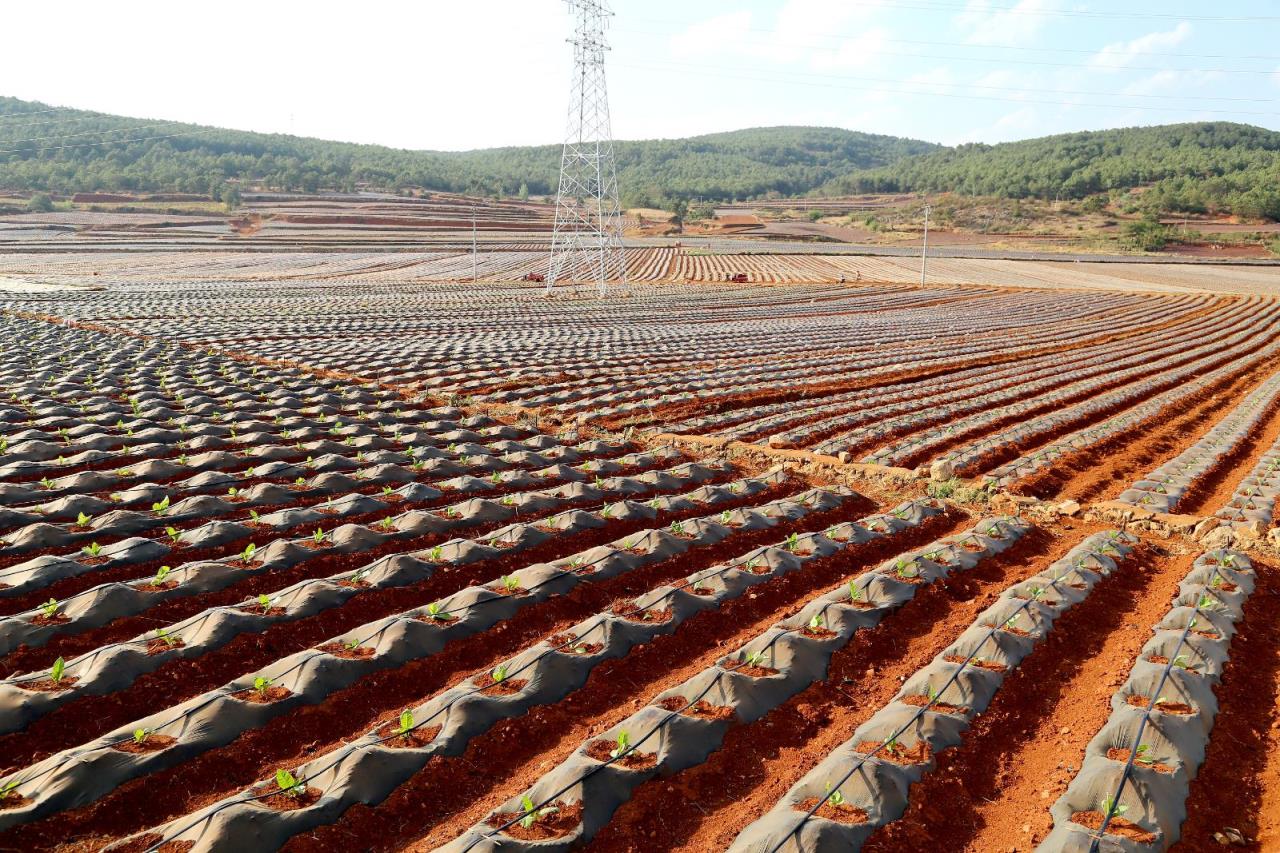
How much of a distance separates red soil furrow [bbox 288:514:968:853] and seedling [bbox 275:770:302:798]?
0.30 metres

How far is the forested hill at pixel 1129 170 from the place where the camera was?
320ft

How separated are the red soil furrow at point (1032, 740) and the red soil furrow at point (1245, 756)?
589 millimetres

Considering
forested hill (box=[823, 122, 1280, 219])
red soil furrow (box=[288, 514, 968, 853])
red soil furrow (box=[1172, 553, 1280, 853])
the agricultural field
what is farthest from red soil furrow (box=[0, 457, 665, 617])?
forested hill (box=[823, 122, 1280, 219])

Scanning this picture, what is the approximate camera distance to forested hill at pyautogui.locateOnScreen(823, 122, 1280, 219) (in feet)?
320

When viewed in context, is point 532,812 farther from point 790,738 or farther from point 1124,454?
point 1124,454

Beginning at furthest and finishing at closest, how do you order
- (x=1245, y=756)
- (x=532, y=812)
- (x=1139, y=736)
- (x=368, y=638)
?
(x=368, y=638), (x=1245, y=756), (x=1139, y=736), (x=532, y=812)

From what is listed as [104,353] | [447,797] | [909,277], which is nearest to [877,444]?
[447,797]

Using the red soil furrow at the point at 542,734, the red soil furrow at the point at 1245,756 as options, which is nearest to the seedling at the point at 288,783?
the red soil furrow at the point at 542,734

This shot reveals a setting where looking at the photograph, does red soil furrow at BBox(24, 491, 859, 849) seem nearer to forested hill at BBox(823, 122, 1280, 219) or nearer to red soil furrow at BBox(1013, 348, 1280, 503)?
red soil furrow at BBox(1013, 348, 1280, 503)

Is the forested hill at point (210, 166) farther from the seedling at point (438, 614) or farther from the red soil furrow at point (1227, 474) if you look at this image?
the red soil furrow at point (1227, 474)

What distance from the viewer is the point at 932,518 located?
9242 millimetres

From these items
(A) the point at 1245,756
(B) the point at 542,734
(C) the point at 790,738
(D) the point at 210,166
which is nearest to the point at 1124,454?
(A) the point at 1245,756

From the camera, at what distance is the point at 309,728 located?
4.83m

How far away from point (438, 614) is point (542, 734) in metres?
1.62
